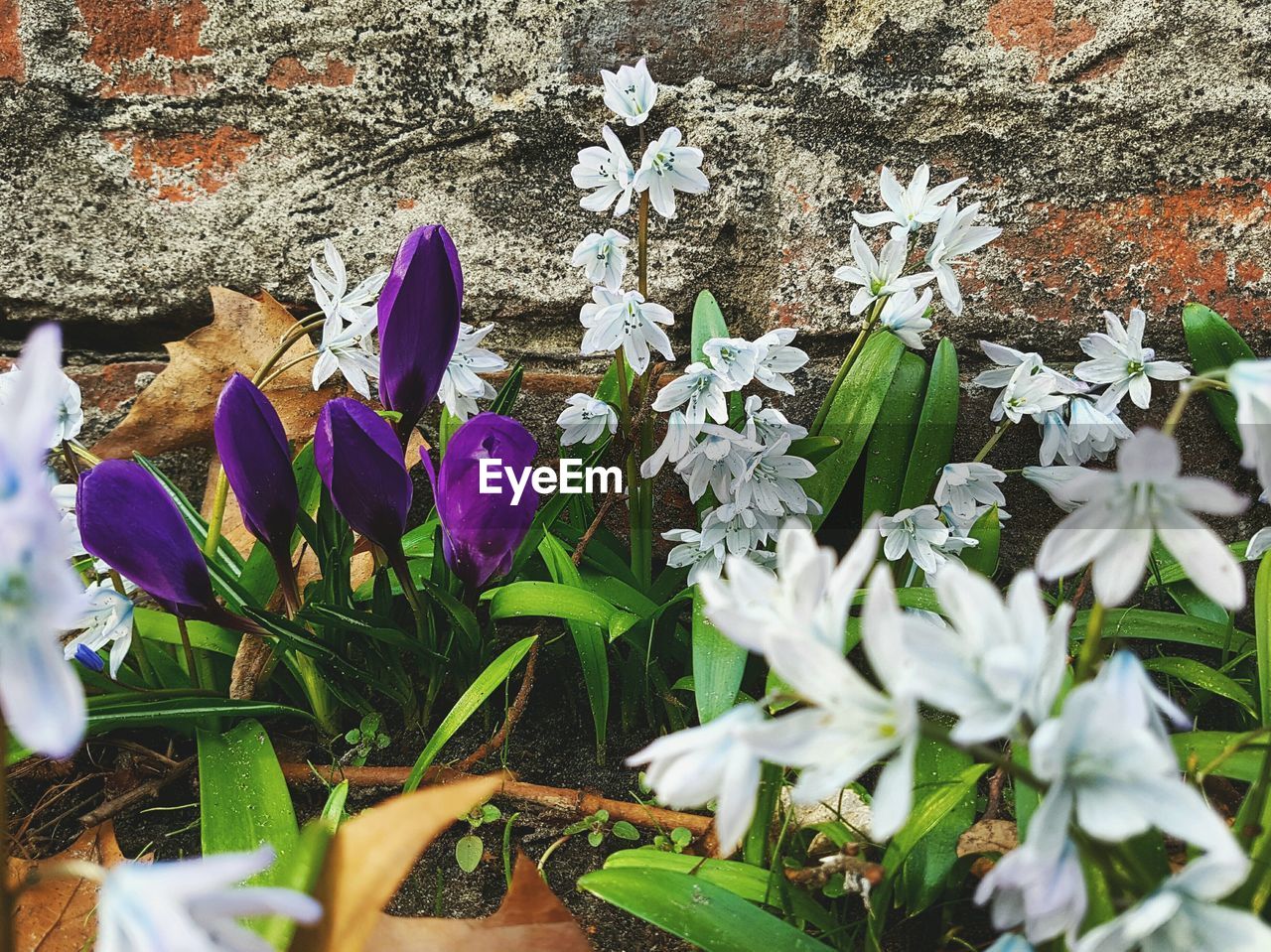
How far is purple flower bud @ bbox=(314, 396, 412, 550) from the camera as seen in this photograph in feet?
3.10

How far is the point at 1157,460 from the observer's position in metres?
0.42

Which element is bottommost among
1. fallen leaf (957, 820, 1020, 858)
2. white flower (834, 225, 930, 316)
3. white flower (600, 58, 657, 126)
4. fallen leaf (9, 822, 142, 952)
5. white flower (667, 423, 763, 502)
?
fallen leaf (9, 822, 142, 952)

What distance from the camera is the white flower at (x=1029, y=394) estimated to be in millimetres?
1184

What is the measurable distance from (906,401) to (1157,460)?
2.85ft

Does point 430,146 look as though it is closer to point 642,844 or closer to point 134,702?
point 134,702

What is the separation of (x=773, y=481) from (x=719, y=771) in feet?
2.35

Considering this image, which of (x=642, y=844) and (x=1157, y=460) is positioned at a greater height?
(x=1157, y=460)

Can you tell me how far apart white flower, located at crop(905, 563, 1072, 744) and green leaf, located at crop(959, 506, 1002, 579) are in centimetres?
68

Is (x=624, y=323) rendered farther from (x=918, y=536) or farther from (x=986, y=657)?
(x=986, y=657)

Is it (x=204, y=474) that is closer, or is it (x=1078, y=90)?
(x=1078, y=90)

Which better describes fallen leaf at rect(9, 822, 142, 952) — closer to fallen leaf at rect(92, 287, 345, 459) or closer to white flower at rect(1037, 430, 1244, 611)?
fallen leaf at rect(92, 287, 345, 459)

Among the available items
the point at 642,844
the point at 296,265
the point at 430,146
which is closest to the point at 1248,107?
the point at 430,146

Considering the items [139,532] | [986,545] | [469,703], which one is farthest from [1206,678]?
[139,532]

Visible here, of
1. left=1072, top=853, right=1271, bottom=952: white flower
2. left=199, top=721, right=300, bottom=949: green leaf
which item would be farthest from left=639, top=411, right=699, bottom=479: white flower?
left=1072, top=853, right=1271, bottom=952: white flower
